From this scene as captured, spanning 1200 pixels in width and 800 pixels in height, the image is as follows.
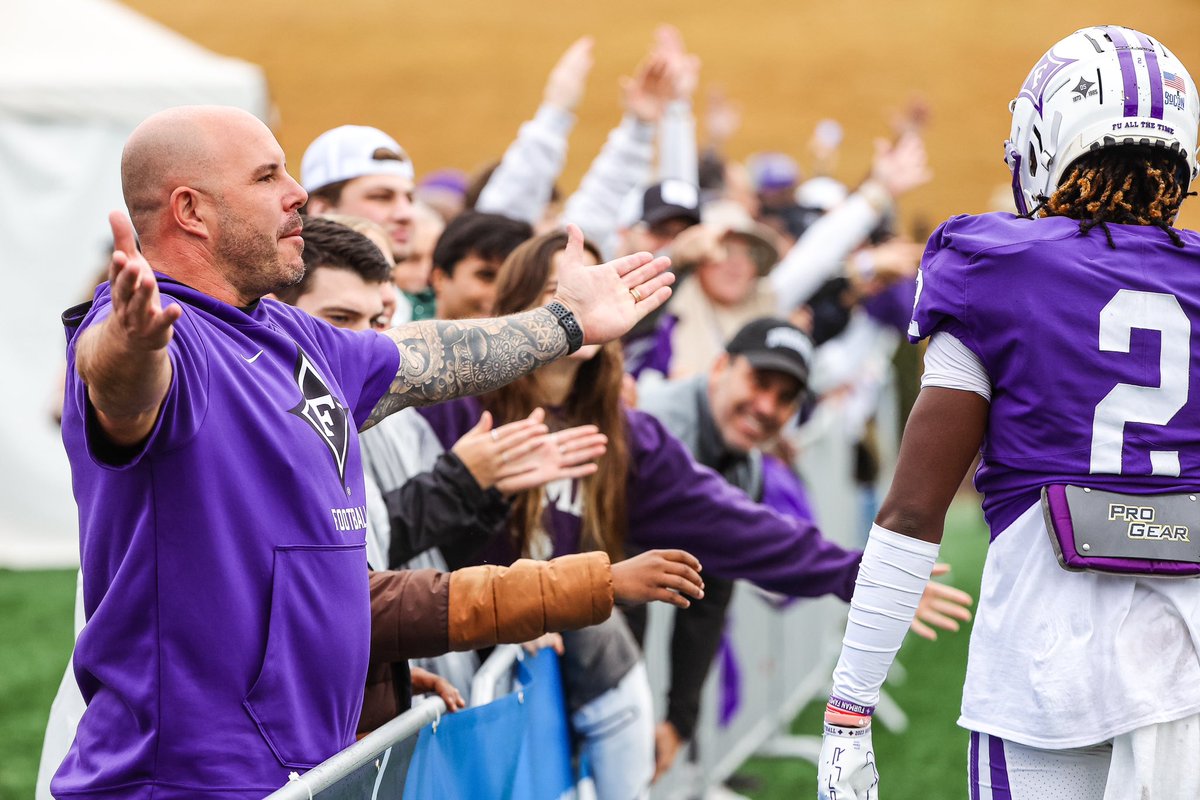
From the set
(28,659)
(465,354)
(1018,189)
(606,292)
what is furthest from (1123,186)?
(28,659)

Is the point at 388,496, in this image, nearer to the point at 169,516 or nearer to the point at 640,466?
the point at 640,466

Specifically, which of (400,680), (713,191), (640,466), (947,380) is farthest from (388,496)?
(713,191)

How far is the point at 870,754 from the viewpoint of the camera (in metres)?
2.82

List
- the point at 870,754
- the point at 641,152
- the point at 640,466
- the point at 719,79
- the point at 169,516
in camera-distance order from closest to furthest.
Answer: the point at 169,516 < the point at 870,754 < the point at 640,466 < the point at 641,152 < the point at 719,79

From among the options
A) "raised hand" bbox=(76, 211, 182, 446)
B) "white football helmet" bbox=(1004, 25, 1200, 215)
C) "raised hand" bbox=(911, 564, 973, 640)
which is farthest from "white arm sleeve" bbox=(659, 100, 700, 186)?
"raised hand" bbox=(76, 211, 182, 446)

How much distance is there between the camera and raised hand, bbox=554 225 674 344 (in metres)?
3.15

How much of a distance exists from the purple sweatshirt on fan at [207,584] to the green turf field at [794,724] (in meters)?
3.65

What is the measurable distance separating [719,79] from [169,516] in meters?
18.0

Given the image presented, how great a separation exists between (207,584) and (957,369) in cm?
134

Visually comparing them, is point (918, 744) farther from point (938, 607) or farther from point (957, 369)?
point (957, 369)

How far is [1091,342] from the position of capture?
259 cm

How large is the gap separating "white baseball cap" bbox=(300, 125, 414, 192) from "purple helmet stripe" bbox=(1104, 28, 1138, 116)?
2.51 meters

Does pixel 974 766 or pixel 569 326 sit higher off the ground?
pixel 569 326

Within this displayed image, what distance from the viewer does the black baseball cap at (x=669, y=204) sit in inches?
249
